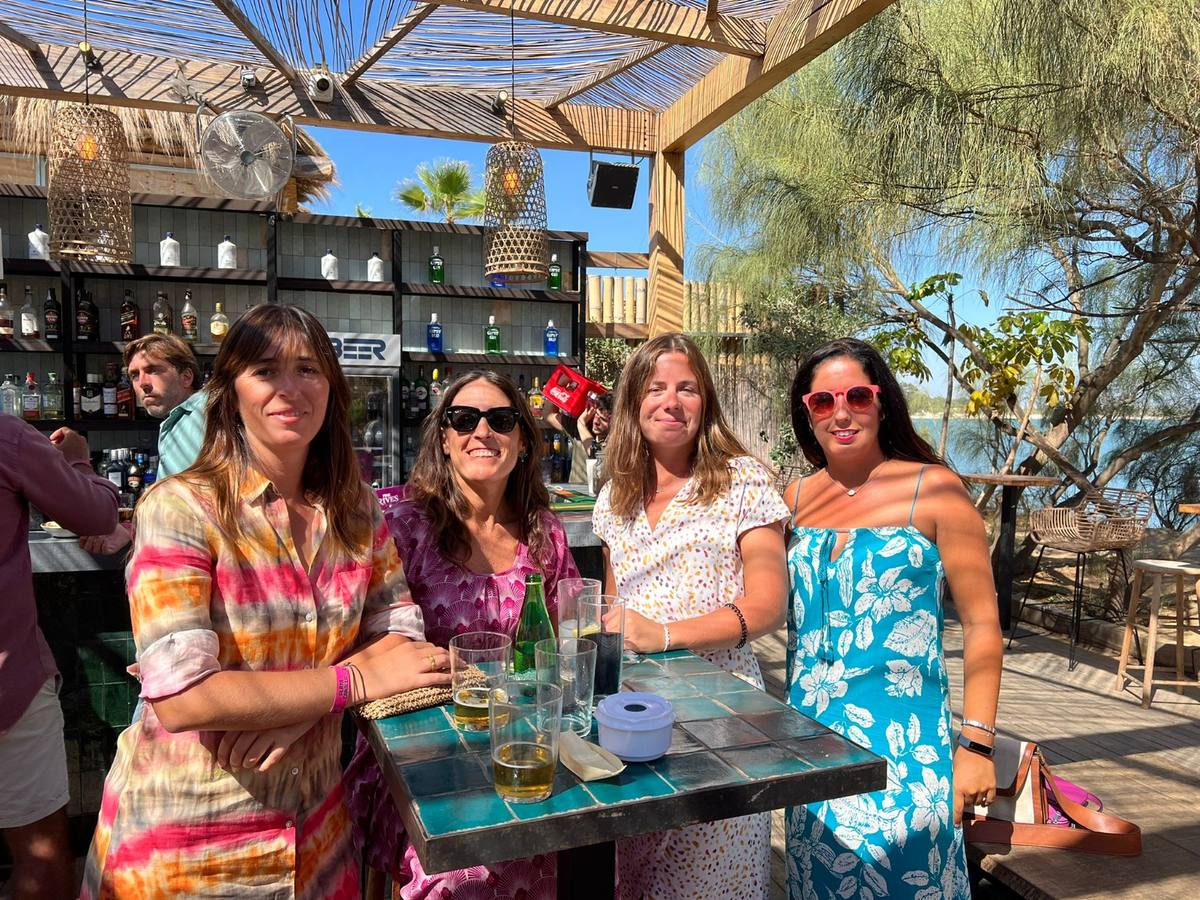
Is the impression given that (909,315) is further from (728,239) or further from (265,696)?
(265,696)

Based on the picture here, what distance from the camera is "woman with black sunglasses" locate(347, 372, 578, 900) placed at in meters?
1.84

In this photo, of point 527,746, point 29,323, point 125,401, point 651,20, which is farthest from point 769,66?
point 29,323

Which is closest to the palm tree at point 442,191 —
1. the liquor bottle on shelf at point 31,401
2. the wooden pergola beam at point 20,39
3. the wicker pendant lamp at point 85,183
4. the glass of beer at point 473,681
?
the liquor bottle on shelf at point 31,401

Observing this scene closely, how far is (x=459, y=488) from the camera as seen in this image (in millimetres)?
2047

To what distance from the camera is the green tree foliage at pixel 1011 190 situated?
4484 mm

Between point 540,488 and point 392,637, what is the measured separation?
62 cm

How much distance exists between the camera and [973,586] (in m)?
1.93

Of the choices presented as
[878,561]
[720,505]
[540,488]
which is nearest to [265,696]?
[540,488]

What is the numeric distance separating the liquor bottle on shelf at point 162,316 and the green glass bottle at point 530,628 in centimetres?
502

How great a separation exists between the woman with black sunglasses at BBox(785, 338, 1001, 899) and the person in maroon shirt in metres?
1.96

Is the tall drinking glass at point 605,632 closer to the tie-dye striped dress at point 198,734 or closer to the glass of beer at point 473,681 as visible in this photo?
the glass of beer at point 473,681

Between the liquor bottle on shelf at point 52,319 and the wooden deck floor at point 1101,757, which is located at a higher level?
the liquor bottle on shelf at point 52,319

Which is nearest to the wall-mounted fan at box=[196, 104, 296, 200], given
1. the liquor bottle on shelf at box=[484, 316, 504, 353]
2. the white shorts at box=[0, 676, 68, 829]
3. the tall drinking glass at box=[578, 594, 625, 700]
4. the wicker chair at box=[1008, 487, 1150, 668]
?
the liquor bottle on shelf at box=[484, 316, 504, 353]

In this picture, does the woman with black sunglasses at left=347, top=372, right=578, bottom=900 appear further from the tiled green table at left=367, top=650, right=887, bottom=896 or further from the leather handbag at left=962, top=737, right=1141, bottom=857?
the leather handbag at left=962, top=737, right=1141, bottom=857
